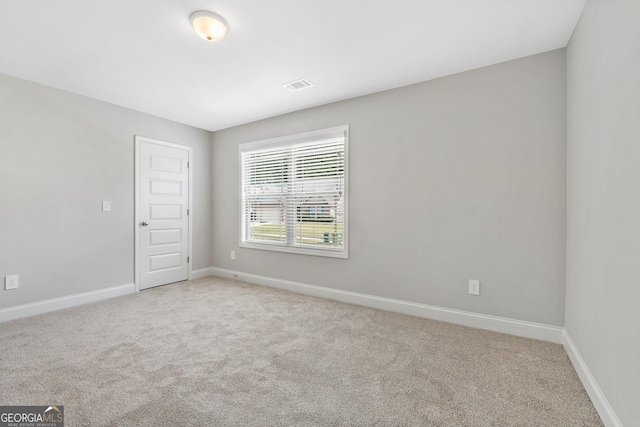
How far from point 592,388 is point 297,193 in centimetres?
330

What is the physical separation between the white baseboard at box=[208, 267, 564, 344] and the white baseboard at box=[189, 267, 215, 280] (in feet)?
4.16

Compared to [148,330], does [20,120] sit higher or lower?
higher

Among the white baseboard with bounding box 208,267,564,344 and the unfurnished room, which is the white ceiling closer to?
the unfurnished room

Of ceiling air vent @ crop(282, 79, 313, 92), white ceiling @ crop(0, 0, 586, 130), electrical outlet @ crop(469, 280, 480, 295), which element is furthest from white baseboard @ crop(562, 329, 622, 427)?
ceiling air vent @ crop(282, 79, 313, 92)

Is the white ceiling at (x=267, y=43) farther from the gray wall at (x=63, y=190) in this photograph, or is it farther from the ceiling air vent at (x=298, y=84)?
the gray wall at (x=63, y=190)

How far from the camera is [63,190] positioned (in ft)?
10.9

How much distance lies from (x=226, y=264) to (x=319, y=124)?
2.78m

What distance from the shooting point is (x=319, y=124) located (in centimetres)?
377

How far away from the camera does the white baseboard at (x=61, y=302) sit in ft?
9.70

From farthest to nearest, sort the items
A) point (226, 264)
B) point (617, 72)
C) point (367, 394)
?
point (226, 264)
point (367, 394)
point (617, 72)

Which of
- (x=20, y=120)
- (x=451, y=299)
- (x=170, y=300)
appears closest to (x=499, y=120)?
(x=451, y=299)

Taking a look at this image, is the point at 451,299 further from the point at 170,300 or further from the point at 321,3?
the point at 170,300

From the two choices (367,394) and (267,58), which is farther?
(267,58)

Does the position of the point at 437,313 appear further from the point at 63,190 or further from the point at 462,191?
the point at 63,190
